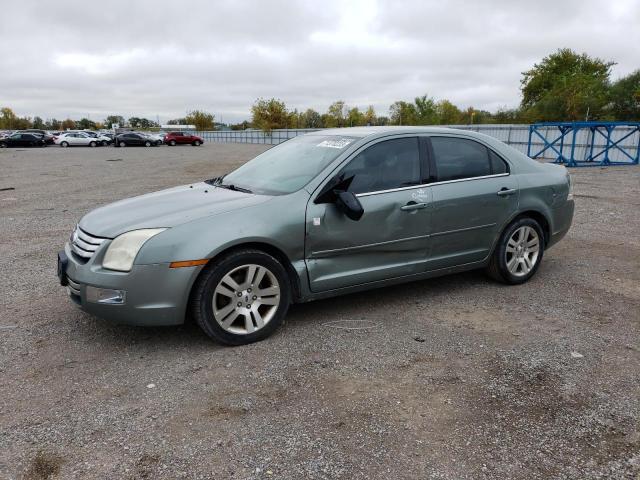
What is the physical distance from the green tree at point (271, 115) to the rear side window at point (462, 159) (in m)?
73.1

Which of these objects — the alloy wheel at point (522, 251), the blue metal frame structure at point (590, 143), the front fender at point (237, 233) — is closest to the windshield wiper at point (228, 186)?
the front fender at point (237, 233)

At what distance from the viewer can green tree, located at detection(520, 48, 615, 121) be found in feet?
162

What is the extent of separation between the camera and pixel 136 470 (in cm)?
260

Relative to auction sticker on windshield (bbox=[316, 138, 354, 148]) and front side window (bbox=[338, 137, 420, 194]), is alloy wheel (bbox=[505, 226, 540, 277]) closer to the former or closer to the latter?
front side window (bbox=[338, 137, 420, 194])

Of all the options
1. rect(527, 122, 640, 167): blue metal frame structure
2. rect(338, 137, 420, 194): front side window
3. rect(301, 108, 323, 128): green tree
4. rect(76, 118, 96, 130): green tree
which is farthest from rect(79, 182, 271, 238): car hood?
rect(76, 118, 96, 130): green tree

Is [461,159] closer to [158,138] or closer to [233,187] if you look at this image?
[233,187]

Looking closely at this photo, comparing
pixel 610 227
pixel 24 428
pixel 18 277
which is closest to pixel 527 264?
pixel 610 227

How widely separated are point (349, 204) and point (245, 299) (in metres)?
1.04

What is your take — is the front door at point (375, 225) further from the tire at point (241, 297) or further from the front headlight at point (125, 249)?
the front headlight at point (125, 249)

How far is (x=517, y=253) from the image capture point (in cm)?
536

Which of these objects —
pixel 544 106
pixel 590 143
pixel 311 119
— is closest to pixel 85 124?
pixel 311 119

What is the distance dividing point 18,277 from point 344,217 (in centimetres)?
375

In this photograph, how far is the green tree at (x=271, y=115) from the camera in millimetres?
77256

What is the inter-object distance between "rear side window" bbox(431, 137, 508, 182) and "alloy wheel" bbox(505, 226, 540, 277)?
2.16 feet
